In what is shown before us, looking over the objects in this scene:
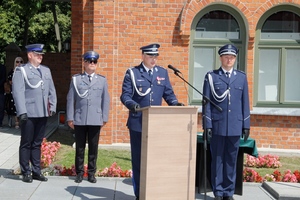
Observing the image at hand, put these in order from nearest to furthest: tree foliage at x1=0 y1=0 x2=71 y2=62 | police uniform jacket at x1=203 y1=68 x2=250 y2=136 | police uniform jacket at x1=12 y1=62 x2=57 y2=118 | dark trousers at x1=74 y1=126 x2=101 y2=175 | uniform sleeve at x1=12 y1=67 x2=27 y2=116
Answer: police uniform jacket at x1=203 y1=68 x2=250 y2=136, uniform sleeve at x1=12 y1=67 x2=27 y2=116, police uniform jacket at x1=12 y1=62 x2=57 y2=118, dark trousers at x1=74 y1=126 x2=101 y2=175, tree foliage at x1=0 y1=0 x2=71 y2=62

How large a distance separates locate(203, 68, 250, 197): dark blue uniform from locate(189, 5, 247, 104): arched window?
4.95m

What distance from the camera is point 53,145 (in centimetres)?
1138

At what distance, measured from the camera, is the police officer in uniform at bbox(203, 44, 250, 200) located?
7.96 m

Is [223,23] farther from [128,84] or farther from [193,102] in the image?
[128,84]

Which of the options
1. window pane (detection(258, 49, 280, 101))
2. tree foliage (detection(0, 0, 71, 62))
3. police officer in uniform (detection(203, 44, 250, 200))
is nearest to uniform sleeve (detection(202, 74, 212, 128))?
police officer in uniform (detection(203, 44, 250, 200))

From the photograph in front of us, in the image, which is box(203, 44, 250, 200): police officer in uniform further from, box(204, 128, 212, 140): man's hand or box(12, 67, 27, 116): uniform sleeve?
box(12, 67, 27, 116): uniform sleeve

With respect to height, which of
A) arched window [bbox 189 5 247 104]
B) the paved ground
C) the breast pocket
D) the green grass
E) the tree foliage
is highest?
the tree foliage

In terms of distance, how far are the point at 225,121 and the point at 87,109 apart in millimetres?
2228

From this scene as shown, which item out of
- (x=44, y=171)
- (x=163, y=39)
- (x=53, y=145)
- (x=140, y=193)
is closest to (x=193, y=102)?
(x=163, y=39)

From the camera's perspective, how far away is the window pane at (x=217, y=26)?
13.0 m

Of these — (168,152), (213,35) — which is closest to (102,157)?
(213,35)

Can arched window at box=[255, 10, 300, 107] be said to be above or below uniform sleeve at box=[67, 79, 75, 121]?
above

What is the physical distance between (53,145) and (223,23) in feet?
15.0

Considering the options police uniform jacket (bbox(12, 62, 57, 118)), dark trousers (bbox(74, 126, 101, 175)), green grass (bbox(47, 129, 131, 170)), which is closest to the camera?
police uniform jacket (bbox(12, 62, 57, 118))
